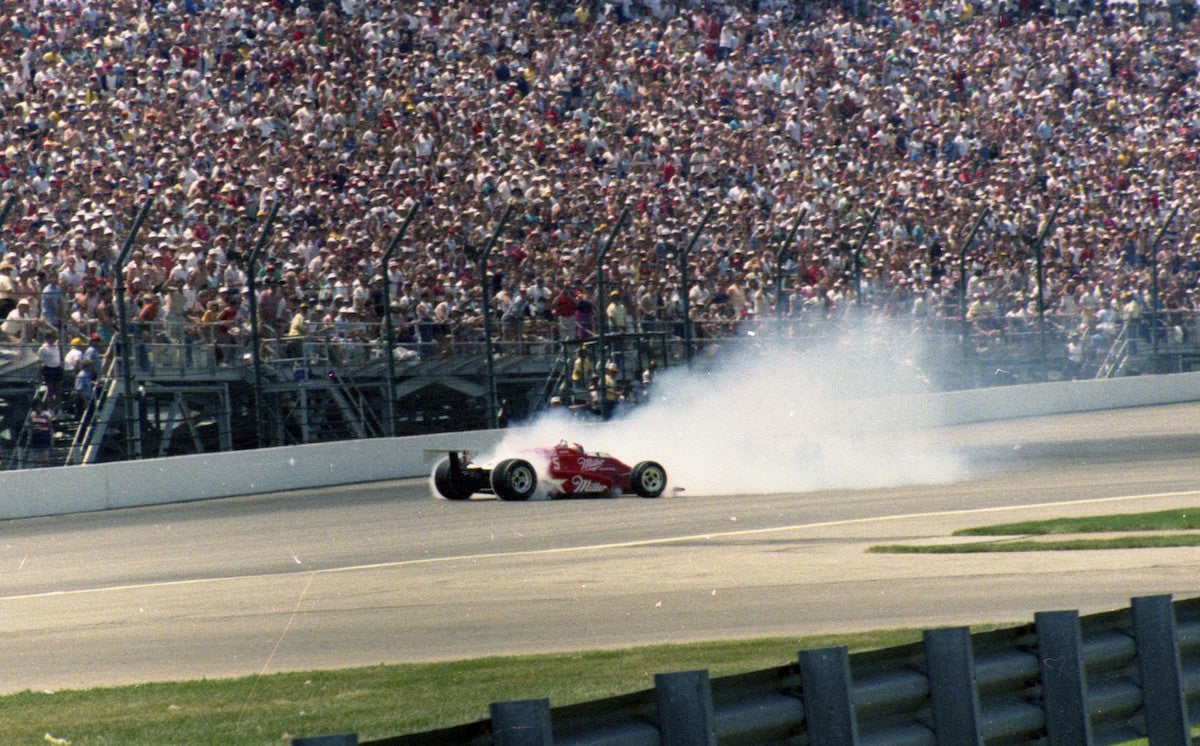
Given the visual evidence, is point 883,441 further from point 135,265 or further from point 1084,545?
point 1084,545

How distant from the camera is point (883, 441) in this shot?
26.0 metres

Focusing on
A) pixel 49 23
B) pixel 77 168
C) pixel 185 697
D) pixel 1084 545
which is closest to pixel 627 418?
pixel 77 168

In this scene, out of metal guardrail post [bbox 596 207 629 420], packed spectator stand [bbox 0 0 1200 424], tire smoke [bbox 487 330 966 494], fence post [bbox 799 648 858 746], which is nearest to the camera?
fence post [bbox 799 648 858 746]

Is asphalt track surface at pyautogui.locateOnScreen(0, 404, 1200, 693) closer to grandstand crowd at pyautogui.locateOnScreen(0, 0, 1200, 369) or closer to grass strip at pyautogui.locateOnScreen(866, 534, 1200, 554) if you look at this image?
grass strip at pyautogui.locateOnScreen(866, 534, 1200, 554)

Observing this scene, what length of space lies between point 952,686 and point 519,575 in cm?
802

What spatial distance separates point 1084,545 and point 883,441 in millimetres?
13893

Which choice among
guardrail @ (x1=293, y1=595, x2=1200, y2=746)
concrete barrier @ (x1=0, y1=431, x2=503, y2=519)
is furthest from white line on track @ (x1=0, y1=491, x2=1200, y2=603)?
guardrail @ (x1=293, y1=595, x2=1200, y2=746)

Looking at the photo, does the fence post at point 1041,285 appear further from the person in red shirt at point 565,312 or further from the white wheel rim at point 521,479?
the white wheel rim at point 521,479

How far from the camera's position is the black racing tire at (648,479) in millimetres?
18359

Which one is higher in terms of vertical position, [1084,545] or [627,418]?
[627,418]

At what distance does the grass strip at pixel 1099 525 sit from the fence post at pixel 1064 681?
8961 mm

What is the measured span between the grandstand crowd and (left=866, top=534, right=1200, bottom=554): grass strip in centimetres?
1126

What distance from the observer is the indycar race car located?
18.1m

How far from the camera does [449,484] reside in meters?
18.8
